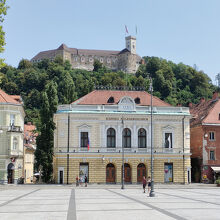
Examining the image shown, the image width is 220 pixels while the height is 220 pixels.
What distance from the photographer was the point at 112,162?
55.0 m

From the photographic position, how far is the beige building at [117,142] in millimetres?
54562

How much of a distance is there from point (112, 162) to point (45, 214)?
35.1 meters

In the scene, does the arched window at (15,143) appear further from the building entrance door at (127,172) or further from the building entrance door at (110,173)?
the building entrance door at (127,172)

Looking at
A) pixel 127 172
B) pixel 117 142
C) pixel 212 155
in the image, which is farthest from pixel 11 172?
pixel 212 155

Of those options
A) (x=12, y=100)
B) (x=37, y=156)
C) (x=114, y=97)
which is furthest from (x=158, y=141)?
(x=12, y=100)

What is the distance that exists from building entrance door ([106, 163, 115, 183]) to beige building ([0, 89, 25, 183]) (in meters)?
13.2

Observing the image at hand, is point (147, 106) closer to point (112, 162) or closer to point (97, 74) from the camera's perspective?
point (112, 162)

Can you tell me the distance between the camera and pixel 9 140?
57219mm

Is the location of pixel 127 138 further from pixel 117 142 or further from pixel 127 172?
pixel 127 172

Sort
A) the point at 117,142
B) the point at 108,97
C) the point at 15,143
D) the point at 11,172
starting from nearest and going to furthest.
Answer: the point at 117,142, the point at 11,172, the point at 15,143, the point at 108,97

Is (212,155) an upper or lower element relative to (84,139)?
lower

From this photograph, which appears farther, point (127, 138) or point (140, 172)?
point (127, 138)

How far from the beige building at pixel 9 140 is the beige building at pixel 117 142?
6.11m

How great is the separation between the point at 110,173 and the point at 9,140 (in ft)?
49.0
